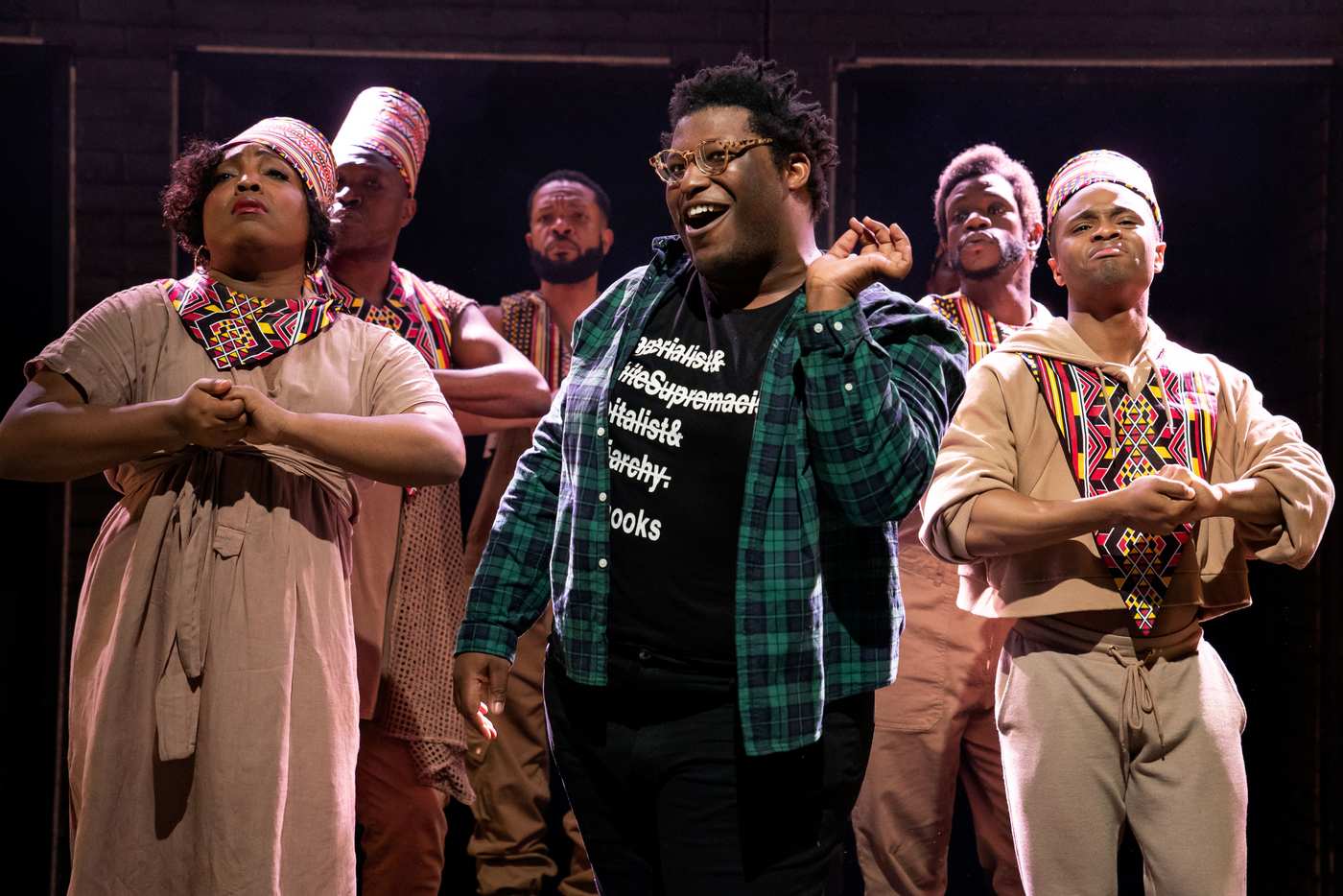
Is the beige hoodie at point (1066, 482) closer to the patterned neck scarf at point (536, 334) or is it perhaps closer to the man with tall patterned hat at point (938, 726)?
the man with tall patterned hat at point (938, 726)

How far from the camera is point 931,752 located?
3.64 meters

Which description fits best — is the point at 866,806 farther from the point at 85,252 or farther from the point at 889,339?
the point at 85,252

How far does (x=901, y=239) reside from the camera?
2121 mm

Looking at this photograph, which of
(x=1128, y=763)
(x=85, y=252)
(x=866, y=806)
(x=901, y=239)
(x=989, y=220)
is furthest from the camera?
(x=85, y=252)

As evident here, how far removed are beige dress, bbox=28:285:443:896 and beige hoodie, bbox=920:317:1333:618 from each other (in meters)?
1.17

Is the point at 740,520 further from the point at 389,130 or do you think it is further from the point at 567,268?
the point at 567,268

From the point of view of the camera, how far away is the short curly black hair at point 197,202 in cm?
293

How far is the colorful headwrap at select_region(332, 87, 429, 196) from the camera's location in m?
4.02

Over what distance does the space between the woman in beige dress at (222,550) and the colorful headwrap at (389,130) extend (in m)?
1.20

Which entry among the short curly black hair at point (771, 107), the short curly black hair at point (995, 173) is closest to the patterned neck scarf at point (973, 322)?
the short curly black hair at point (995, 173)

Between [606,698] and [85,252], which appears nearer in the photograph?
[606,698]

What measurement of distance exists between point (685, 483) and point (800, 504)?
191 millimetres

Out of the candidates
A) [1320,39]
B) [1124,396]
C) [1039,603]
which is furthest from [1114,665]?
[1320,39]

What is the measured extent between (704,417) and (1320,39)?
3.78m
